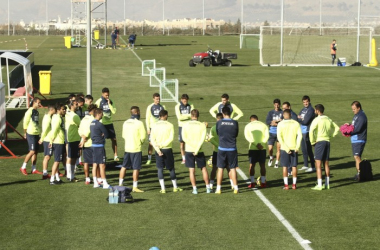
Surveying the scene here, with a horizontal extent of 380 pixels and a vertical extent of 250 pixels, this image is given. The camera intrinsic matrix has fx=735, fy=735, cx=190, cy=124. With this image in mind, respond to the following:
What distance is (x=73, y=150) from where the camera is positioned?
18.8m

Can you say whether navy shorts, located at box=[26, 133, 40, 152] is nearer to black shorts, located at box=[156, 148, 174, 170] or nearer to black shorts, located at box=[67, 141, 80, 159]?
black shorts, located at box=[67, 141, 80, 159]

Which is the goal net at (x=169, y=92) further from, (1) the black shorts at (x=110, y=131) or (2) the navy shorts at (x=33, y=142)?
(2) the navy shorts at (x=33, y=142)

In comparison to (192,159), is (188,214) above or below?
below

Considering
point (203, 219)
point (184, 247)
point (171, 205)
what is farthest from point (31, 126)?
point (184, 247)

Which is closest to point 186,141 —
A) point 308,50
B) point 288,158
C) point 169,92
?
point 288,158

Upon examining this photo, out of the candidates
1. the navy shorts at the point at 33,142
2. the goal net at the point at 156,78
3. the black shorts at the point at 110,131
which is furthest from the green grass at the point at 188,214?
the goal net at the point at 156,78

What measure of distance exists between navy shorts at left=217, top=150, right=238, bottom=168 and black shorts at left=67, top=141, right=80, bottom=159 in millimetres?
3830

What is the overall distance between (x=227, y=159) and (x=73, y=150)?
13.5 ft

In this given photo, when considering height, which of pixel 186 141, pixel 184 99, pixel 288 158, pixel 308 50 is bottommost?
pixel 288 158

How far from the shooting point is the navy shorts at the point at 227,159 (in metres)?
17.3

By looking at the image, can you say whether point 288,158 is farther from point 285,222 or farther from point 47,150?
point 47,150

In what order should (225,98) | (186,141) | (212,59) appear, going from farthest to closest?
(212,59), (225,98), (186,141)

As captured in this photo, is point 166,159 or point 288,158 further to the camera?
point 288,158

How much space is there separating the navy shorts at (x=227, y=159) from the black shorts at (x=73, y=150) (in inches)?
151
